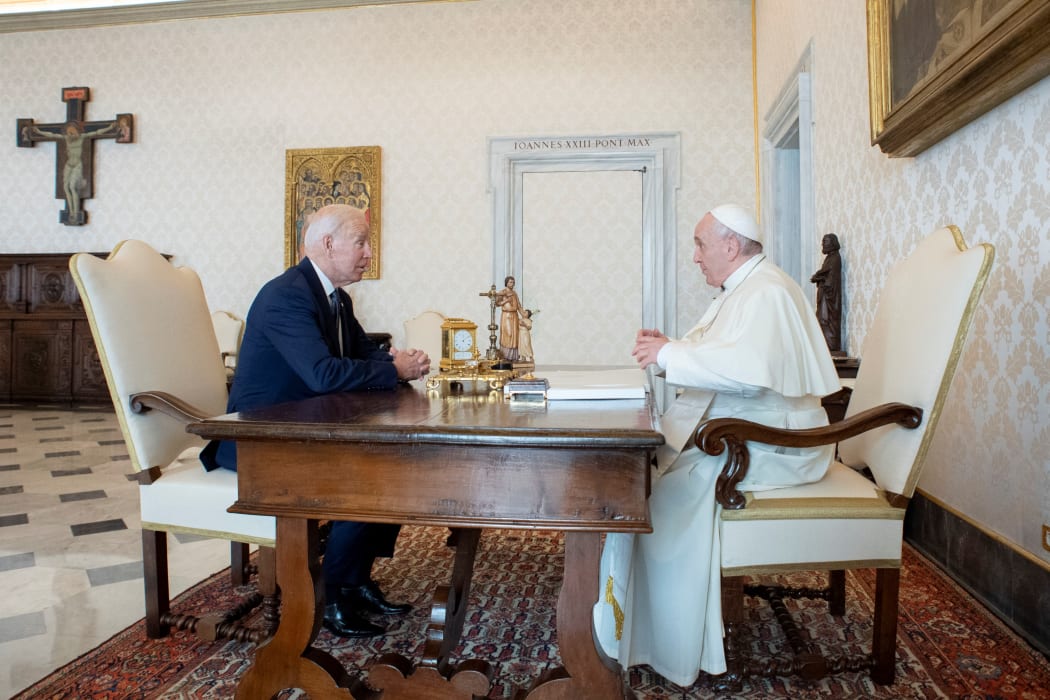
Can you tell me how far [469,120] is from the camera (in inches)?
301

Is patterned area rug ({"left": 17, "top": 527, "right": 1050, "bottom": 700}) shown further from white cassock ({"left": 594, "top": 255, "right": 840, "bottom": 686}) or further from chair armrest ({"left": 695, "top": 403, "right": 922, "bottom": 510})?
chair armrest ({"left": 695, "top": 403, "right": 922, "bottom": 510})

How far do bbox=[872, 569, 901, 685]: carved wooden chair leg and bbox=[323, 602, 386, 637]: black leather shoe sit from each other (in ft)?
5.03

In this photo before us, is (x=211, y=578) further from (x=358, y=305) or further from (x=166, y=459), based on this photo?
(x=358, y=305)

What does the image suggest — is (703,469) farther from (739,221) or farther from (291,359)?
(291,359)

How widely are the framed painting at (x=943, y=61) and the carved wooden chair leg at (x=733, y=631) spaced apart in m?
1.84

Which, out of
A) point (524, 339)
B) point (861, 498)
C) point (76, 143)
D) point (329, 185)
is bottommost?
point (861, 498)

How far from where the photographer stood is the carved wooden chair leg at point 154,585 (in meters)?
2.26

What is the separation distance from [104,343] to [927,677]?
2712 mm

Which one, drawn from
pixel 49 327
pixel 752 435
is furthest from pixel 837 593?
pixel 49 327

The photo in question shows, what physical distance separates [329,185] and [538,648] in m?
6.70

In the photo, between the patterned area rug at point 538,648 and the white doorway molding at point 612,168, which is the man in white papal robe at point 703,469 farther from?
the white doorway molding at point 612,168

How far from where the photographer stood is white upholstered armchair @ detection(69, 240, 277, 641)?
2129 mm

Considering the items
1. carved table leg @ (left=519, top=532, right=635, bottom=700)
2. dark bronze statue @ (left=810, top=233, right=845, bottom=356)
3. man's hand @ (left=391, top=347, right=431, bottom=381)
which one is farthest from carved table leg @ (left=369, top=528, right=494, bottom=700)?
dark bronze statue @ (left=810, top=233, right=845, bottom=356)

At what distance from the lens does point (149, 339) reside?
7.79 feet
